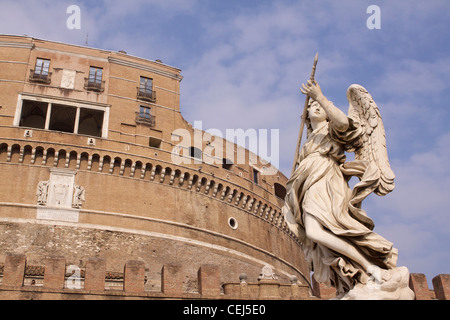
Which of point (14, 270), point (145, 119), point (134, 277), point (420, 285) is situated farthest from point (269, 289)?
point (145, 119)

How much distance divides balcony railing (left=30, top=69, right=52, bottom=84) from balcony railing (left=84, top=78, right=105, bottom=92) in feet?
5.81

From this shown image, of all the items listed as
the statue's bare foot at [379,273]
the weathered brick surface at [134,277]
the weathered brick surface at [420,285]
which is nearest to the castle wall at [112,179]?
the weathered brick surface at [134,277]

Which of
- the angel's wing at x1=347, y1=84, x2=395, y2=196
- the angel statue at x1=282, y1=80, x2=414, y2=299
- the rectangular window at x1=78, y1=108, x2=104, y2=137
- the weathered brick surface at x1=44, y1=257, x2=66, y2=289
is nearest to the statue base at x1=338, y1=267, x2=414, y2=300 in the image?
the angel statue at x1=282, y1=80, x2=414, y2=299

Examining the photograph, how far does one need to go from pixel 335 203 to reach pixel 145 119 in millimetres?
24275

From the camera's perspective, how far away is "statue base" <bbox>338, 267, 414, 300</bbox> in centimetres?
437

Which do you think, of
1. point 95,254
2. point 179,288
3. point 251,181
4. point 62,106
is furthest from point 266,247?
point 179,288

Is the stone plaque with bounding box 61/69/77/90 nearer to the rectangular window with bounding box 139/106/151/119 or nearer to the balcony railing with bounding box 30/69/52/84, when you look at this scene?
the balcony railing with bounding box 30/69/52/84

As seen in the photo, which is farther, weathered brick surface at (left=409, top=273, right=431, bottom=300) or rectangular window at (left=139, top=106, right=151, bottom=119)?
rectangular window at (left=139, top=106, right=151, bottom=119)

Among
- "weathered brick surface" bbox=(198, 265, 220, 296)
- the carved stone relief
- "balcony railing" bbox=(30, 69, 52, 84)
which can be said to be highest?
"balcony railing" bbox=(30, 69, 52, 84)

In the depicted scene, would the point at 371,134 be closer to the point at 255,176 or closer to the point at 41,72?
the point at 41,72

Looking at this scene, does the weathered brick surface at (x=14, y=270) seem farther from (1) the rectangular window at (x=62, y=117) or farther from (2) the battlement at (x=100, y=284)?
(1) the rectangular window at (x=62, y=117)

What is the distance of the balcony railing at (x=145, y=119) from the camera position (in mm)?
28219

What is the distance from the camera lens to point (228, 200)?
29.4 metres
